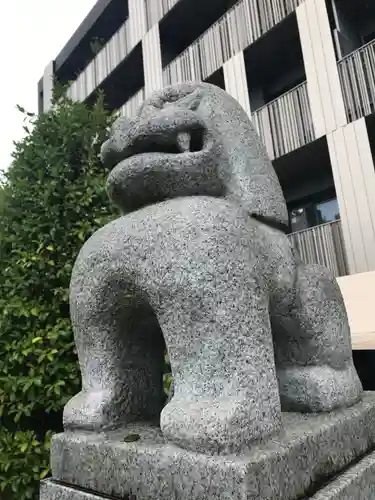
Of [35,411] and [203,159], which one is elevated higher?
[203,159]

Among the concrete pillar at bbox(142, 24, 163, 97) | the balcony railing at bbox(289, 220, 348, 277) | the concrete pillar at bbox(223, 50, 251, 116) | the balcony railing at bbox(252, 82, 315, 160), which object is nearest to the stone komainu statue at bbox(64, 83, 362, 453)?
the balcony railing at bbox(289, 220, 348, 277)

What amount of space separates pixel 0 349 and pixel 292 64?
627 cm

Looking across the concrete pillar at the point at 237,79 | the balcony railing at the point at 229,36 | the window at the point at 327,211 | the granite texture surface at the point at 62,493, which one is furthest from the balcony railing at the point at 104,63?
the granite texture surface at the point at 62,493

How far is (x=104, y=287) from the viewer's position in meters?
1.25

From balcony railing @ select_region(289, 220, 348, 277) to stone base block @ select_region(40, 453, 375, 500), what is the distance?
13.1 ft

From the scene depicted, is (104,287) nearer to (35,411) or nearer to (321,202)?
(35,411)

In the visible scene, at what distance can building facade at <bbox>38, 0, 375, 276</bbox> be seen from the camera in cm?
494

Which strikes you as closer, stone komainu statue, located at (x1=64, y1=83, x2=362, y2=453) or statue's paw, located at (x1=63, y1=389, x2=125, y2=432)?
stone komainu statue, located at (x1=64, y1=83, x2=362, y2=453)

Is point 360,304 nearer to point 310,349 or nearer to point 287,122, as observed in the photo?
point 310,349

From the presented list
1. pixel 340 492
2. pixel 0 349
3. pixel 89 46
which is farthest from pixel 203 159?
pixel 89 46

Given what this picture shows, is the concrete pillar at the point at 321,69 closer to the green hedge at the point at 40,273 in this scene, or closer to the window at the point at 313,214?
the window at the point at 313,214

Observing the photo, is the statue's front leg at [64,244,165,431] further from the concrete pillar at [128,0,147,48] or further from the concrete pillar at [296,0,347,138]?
the concrete pillar at [128,0,147,48]

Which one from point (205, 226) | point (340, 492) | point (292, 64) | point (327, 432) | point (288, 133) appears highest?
point (292, 64)

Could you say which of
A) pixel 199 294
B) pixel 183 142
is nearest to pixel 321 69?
pixel 183 142
